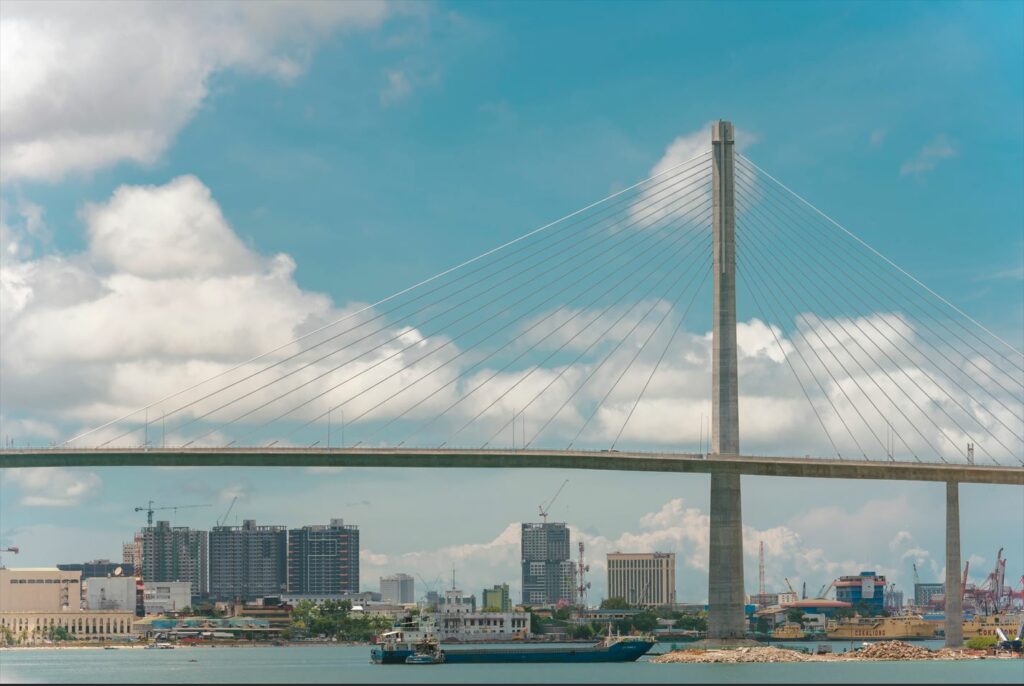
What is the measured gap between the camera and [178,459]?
83.5m

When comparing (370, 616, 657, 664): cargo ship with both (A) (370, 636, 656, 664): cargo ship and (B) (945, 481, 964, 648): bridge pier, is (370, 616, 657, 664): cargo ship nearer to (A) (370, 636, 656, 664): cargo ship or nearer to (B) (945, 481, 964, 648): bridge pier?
(A) (370, 636, 656, 664): cargo ship

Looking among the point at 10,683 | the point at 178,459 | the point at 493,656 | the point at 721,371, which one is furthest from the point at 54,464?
the point at 721,371

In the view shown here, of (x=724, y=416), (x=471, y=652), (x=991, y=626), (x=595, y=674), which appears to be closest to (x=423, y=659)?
(x=471, y=652)

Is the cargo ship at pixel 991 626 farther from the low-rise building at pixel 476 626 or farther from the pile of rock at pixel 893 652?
the pile of rock at pixel 893 652

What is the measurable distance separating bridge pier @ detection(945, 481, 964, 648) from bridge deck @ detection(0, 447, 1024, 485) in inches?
217

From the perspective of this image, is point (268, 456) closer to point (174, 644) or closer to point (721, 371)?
point (721, 371)

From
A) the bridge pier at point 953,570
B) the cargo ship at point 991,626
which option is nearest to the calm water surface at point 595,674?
the bridge pier at point 953,570

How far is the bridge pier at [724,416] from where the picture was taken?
82.1 metres

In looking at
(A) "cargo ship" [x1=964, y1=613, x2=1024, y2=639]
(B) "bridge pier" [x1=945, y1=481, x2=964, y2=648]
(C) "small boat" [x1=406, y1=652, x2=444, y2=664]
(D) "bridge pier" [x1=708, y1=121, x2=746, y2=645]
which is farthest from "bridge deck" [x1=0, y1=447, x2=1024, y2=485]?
(A) "cargo ship" [x1=964, y1=613, x2=1024, y2=639]

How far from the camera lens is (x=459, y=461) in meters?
84.2

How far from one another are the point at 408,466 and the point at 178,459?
12953 mm

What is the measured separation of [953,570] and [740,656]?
17.8m

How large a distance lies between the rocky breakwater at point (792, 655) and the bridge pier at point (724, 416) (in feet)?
4.84

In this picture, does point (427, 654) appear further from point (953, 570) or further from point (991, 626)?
point (991, 626)
